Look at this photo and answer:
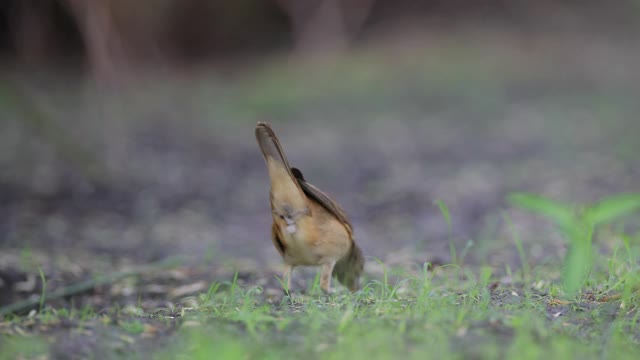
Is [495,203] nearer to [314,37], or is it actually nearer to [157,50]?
[314,37]

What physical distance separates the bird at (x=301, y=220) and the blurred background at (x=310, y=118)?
28.6 inches

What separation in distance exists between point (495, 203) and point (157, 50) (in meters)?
11.9

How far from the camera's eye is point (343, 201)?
9.77m

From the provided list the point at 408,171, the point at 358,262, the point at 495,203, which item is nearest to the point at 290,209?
the point at 358,262

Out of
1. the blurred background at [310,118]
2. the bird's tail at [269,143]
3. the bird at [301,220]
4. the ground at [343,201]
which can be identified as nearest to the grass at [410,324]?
the ground at [343,201]

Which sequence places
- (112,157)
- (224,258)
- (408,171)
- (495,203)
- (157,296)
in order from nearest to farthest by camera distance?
(157,296) < (224,258) < (495,203) < (408,171) < (112,157)

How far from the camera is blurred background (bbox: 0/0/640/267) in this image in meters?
8.61

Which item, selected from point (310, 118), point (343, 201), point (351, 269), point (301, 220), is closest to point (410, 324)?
point (301, 220)

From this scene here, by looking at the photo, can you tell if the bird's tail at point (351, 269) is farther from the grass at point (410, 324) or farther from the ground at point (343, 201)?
the grass at point (410, 324)

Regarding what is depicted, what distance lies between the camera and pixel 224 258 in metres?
7.29

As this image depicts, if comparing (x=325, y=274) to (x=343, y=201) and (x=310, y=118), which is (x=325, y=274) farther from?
(x=310, y=118)

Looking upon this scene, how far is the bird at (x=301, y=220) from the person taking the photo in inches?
174

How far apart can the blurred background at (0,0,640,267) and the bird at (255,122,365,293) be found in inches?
28.6

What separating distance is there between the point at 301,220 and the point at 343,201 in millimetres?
5101
